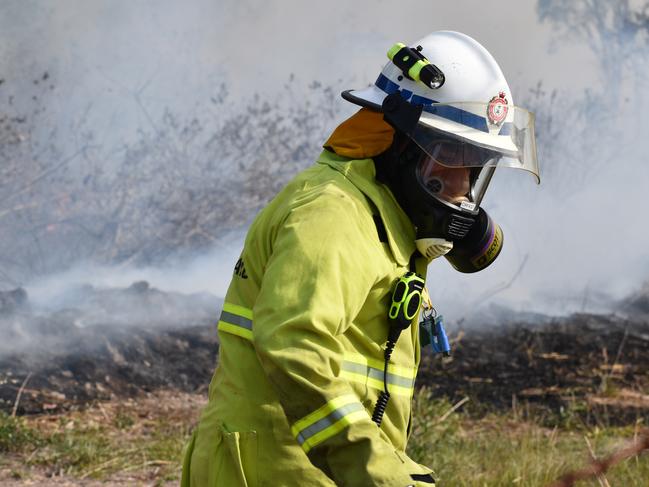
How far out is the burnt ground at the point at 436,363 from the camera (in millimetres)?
5797

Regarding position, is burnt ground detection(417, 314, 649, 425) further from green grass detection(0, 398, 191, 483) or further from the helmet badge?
the helmet badge

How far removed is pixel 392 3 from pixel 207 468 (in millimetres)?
6596

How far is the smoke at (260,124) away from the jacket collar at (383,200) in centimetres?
477

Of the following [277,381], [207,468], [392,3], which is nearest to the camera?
[277,381]

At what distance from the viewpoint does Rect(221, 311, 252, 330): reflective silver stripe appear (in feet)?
7.90

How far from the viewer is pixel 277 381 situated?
2.11 metres

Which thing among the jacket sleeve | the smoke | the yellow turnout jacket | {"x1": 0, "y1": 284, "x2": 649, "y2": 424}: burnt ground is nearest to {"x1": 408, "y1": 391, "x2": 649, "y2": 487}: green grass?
{"x1": 0, "y1": 284, "x2": 649, "y2": 424}: burnt ground

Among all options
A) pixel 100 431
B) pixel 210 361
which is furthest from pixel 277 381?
pixel 210 361

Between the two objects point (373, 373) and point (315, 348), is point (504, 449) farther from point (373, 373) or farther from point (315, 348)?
point (315, 348)

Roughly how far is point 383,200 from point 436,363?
4.17m

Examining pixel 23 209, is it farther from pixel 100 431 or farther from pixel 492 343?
pixel 492 343

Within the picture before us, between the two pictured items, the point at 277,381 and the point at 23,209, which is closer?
the point at 277,381

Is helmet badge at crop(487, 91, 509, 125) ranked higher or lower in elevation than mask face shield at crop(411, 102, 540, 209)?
higher

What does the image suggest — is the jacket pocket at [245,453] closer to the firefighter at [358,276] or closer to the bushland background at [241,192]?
the firefighter at [358,276]
